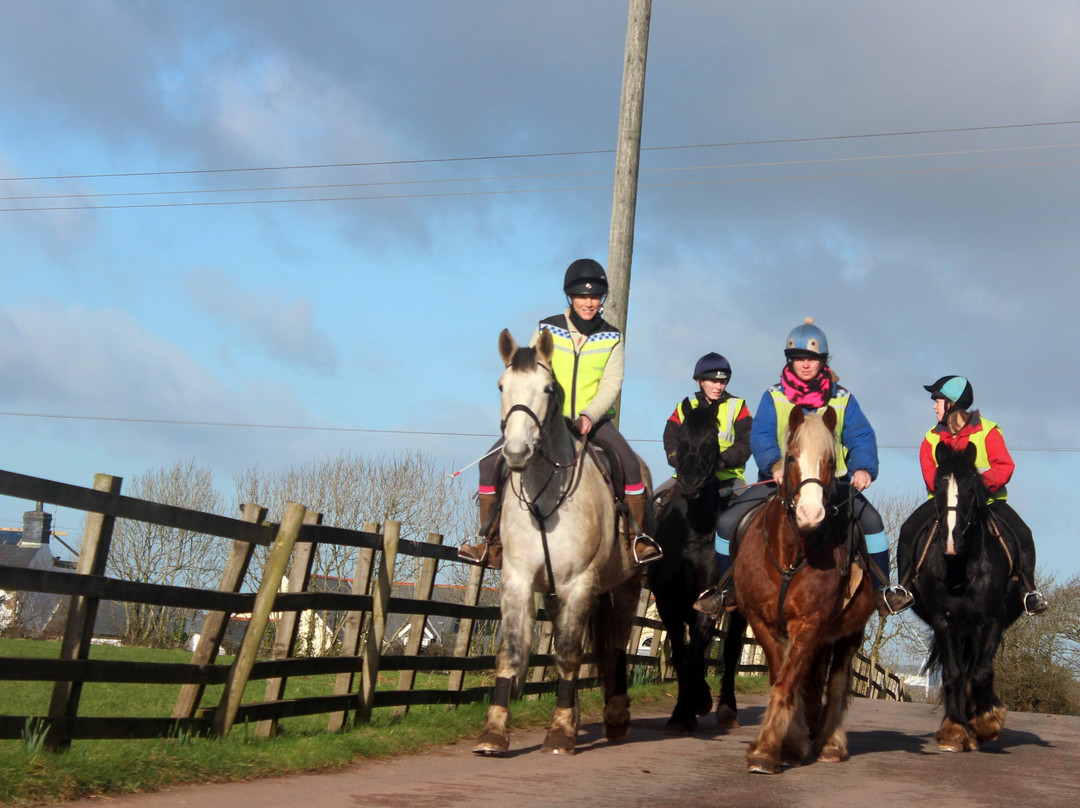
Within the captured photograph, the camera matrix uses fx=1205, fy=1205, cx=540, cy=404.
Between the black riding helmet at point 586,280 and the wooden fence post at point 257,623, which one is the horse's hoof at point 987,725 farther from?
the wooden fence post at point 257,623

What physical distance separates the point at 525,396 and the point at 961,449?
4.98 meters

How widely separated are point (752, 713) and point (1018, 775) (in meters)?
4.69

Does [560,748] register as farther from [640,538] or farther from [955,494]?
[955,494]

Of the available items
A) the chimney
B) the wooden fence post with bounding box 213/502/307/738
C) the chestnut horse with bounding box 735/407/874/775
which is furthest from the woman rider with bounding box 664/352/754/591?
the chimney

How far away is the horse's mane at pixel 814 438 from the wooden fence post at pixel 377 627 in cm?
295

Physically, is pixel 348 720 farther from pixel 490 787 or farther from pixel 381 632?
pixel 490 787

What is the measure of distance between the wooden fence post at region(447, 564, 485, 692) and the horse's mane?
3603 mm

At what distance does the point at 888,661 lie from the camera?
44719 millimetres

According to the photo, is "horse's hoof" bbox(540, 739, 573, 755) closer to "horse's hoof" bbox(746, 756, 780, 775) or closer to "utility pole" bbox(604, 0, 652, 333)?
"horse's hoof" bbox(746, 756, 780, 775)

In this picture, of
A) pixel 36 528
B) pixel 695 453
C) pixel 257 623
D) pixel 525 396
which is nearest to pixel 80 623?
pixel 257 623

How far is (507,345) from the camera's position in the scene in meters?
8.05

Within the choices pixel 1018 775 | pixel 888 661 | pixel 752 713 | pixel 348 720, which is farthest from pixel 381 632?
pixel 888 661

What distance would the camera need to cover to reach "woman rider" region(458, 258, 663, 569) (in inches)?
344

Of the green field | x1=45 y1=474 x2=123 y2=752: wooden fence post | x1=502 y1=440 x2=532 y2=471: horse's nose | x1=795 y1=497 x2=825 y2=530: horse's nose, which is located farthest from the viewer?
x1=795 y1=497 x2=825 y2=530: horse's nose
